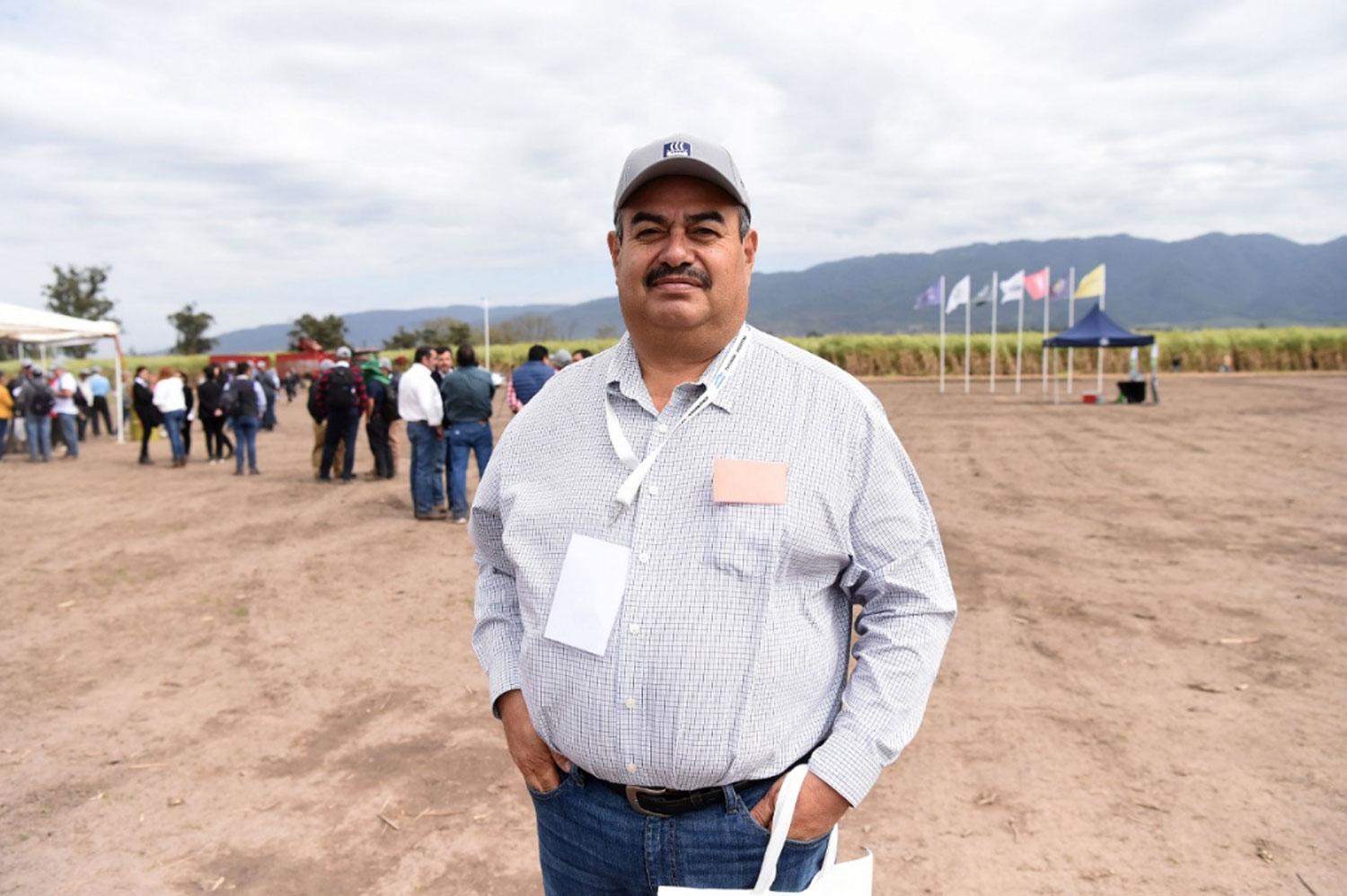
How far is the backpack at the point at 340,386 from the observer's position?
39.6 feet

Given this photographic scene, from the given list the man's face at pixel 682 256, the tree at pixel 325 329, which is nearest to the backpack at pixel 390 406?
the man's face at pixel 682 256

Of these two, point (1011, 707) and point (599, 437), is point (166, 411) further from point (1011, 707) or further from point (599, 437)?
point (599, 437)

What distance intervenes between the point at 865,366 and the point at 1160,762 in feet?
149

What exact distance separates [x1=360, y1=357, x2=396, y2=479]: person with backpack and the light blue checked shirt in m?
11.3

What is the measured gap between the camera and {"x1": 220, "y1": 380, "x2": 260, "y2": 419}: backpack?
14055mm

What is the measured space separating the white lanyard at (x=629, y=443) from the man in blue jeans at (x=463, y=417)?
7806mm

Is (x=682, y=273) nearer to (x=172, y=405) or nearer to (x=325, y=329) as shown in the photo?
(x=172, y=405)

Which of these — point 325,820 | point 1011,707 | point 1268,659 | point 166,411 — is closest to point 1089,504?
point 1268,659

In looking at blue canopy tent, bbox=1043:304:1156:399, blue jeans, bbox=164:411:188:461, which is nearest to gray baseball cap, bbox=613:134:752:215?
blue jeans, bbox=164:411:188:461

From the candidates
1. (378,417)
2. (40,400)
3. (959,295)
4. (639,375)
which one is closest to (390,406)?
(378,417)

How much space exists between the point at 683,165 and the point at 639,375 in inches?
15.5

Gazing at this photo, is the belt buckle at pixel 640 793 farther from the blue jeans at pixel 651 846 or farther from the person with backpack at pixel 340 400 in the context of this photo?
the person with backpack at pixel 340 400

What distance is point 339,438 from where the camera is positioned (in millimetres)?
12852

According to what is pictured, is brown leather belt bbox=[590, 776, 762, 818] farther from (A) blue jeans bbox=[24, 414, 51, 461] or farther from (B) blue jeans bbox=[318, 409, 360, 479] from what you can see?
(A) blue jeans bbox=[24, 414, 51, 461]
